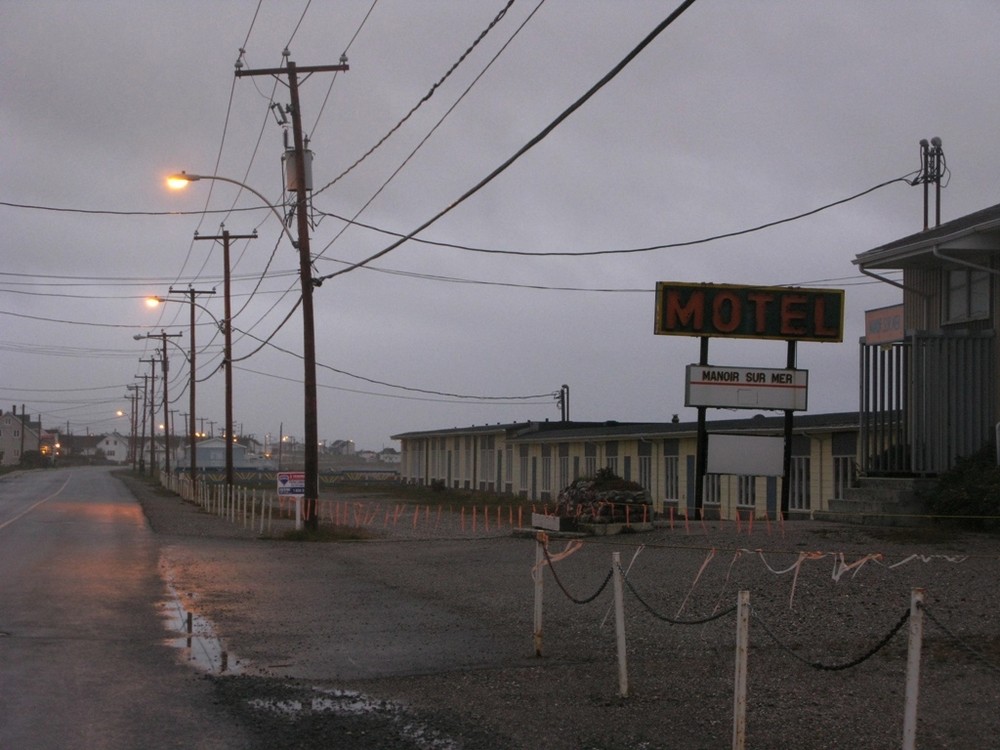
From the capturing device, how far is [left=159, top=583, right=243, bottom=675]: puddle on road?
32.4ft

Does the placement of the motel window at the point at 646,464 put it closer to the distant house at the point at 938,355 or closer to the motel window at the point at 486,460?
the distant house at the point at 938,355

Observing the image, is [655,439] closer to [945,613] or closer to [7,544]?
[7,544]

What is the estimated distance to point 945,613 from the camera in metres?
10.7

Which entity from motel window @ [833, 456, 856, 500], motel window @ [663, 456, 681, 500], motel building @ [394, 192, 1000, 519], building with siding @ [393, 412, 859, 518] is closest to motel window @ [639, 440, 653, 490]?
building with siding @ [393, 412, 859, 518]

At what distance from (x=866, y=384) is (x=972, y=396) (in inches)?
89.2

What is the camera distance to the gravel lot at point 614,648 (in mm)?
7465

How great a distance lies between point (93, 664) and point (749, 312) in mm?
15662

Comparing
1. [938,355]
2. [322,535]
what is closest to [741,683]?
[938,355]

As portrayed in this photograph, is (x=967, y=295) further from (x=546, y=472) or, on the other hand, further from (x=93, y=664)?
(x=546, y=472)

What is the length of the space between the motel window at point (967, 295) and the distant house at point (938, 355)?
2cm

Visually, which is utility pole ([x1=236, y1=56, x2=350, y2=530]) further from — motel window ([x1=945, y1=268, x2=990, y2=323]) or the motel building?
motel window ([x1=945, y1=268, x2=990, y2=323])

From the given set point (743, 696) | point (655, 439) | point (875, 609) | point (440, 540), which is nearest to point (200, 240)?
point (655, 439)

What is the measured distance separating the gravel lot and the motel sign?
4.90 meters

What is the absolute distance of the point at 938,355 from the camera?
19.1m
